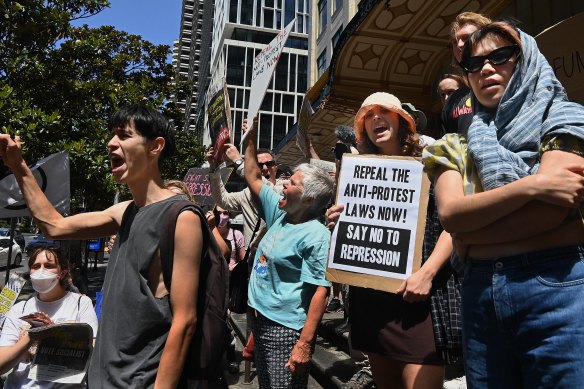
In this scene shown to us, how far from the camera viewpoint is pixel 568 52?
102 inches

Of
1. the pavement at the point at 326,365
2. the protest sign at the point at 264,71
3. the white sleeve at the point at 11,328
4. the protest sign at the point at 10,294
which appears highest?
the protest sign at the point at 264,71

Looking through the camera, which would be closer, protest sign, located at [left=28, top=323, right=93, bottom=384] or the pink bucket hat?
the pink bucket hat

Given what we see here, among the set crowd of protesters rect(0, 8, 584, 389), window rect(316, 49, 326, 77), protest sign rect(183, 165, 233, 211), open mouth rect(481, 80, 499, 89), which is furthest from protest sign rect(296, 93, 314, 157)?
window rect(316, 49, 326, 77)

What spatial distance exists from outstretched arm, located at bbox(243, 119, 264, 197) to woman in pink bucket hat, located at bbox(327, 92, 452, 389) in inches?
32.3

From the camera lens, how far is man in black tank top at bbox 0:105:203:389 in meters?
1.73

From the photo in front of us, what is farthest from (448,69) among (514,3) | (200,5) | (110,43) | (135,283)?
→ (200,5)

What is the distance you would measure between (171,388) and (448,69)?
8.39m

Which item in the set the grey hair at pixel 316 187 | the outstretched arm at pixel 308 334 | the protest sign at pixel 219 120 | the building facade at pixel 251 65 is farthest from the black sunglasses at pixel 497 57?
the building facade at pixel 251 65

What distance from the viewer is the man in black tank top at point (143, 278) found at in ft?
5.67

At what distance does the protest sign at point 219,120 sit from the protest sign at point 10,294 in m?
1.68

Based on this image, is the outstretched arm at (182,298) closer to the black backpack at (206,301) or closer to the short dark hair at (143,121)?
the black backpack at (206,301)

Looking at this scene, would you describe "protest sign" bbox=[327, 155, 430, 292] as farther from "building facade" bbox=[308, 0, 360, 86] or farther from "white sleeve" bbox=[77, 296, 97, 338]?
"building facade" bbox=[308, 0, 360, 86]

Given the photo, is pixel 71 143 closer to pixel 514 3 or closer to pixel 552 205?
pixel 514 3

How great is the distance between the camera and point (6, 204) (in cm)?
606
